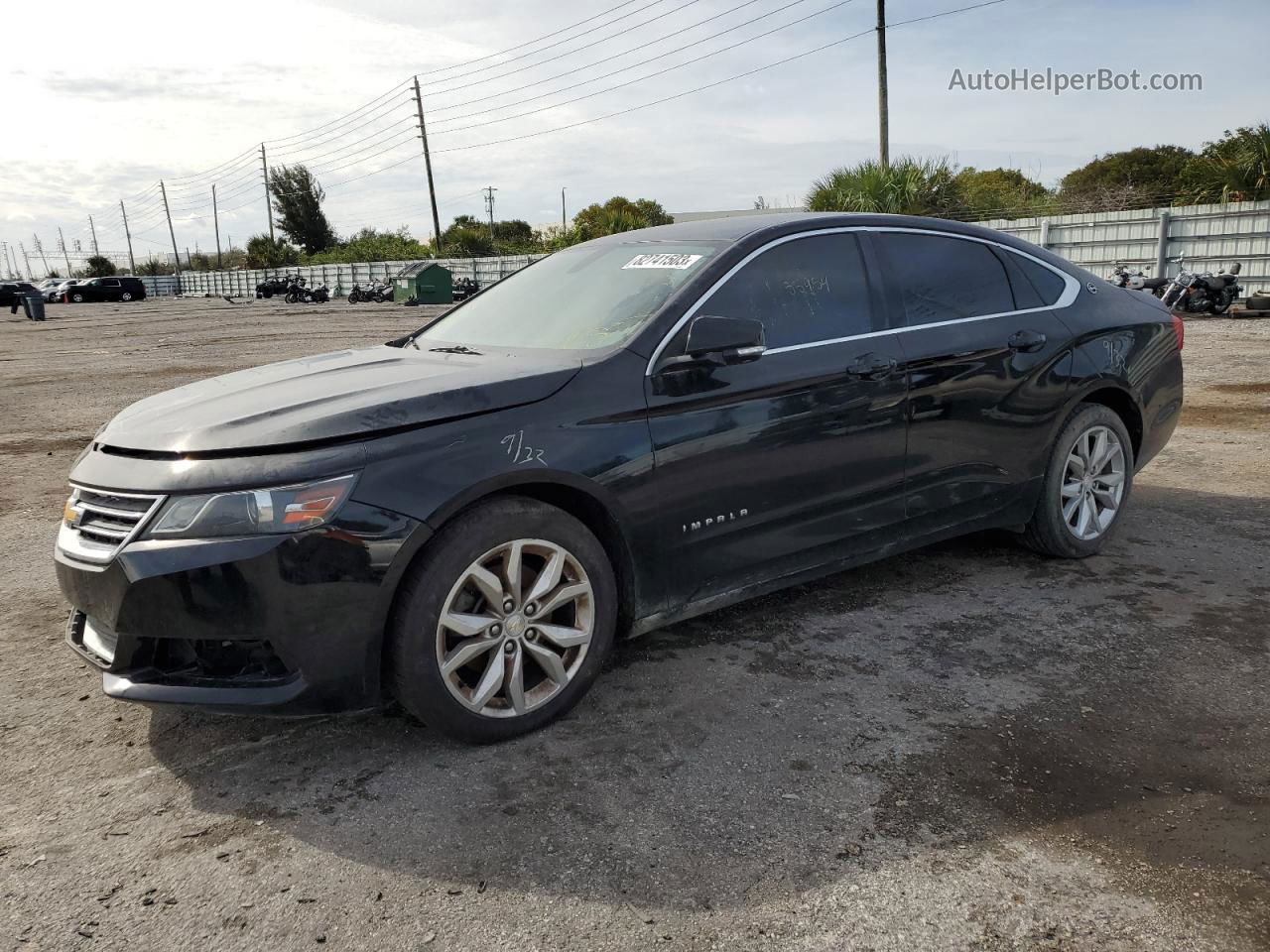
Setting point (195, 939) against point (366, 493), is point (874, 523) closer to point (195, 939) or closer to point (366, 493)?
point (366, 493)

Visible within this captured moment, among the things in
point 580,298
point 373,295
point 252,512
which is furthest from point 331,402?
point 373,295

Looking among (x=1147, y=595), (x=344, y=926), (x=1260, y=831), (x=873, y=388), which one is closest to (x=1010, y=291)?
(x=873, y=388)

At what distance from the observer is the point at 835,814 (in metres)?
2.71

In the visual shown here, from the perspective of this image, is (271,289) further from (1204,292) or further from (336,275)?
(1204,292)

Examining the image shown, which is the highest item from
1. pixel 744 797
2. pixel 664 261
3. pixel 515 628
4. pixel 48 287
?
pixel 48 287

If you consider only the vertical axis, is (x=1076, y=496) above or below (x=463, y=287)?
below

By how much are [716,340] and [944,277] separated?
151cm

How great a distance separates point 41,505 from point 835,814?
5.95 meters

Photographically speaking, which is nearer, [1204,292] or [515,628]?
[515,628]

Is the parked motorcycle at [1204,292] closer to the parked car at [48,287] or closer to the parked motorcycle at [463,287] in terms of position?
the parked motorcycle at [463,287]

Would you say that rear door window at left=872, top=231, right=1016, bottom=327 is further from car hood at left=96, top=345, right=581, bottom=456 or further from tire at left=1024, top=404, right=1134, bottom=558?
car hood at left=96, top=345, right=581, bottom=456

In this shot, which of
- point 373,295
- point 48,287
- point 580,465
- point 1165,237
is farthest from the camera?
point 48,287

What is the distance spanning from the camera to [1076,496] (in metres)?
4.82

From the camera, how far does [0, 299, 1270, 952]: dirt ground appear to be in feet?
7.63
